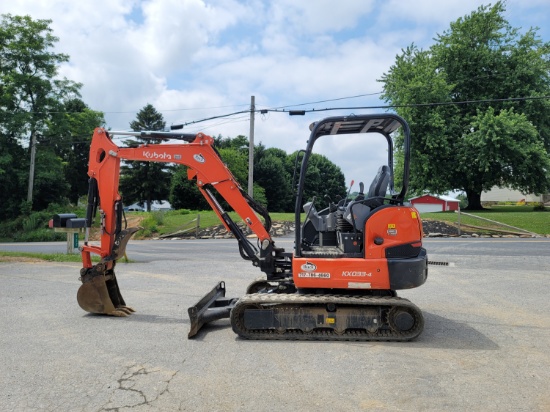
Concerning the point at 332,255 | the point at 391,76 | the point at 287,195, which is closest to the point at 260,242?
the point at 332,255

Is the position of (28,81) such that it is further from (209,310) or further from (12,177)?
(209,310)

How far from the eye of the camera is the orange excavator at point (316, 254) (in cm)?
591

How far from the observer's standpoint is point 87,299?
718 cm

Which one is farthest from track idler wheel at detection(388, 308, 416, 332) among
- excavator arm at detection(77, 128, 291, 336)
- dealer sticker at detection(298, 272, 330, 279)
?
excavator arm at detection(77, 128, 291, 336)

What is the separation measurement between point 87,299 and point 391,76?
33.7 m

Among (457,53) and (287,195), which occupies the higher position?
(457,53)

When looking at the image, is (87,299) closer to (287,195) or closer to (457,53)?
(457,53)

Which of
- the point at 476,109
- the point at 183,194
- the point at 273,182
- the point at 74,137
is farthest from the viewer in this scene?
the point at 273,182

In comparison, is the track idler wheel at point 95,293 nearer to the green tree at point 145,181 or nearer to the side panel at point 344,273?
the side panel at point 344,273

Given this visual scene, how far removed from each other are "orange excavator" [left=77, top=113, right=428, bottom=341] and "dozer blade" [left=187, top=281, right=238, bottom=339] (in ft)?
0.05

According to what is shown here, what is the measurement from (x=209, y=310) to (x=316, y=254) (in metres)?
1.70

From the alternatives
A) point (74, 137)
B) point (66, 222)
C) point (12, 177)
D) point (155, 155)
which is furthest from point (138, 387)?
point (74, 137)

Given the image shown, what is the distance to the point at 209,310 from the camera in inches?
257

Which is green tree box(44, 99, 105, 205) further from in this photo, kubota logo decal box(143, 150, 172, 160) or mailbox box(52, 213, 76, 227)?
kubota logo decal box(143, 150, 172, 160)
